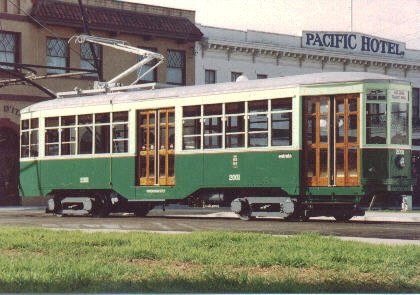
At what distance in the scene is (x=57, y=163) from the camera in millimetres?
25422

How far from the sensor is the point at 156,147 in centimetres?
2295

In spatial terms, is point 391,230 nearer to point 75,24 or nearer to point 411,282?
point 411,282

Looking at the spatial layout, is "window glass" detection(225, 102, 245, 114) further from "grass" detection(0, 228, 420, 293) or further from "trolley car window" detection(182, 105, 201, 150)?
"grass" detection(0, 228, 420, 293)

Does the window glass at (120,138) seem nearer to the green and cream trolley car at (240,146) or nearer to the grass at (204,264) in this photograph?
the green and cream trolley car at (240,146)

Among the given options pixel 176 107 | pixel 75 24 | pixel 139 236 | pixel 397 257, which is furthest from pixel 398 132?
pixel 75 24

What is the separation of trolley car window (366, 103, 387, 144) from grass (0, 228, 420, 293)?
21.9 ft

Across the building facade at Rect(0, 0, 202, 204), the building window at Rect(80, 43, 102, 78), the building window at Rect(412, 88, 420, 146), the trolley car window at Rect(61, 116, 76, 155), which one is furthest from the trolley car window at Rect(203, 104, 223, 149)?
the building window at Rect(412, 88, 420, 146)

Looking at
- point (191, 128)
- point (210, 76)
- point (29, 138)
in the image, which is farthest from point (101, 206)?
point (210, 76)

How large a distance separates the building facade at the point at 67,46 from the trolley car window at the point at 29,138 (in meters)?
8.91

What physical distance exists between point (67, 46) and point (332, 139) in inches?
890

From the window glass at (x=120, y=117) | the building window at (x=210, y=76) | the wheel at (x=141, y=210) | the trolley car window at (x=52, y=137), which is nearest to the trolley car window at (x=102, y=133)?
the window glass at (x=120, y=117)

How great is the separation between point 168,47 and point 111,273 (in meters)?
34.6

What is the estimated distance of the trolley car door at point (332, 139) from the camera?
19.9 m

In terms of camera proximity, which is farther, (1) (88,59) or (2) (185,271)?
(1) (88,59)
